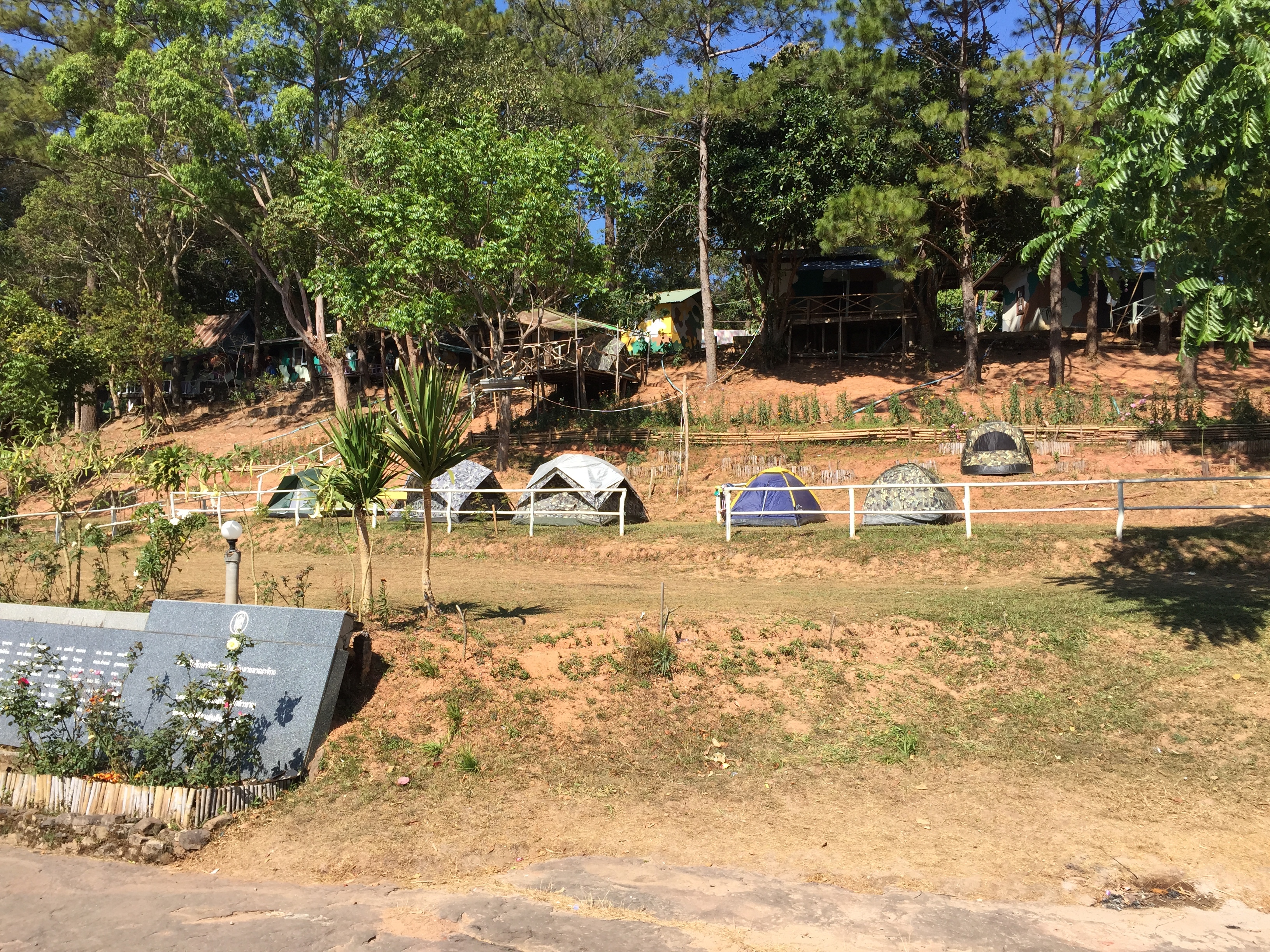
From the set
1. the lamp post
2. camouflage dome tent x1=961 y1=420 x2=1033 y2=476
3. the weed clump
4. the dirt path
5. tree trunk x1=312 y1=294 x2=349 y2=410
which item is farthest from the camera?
tree trunk x1=312 y1=294 x2=349 y2=410

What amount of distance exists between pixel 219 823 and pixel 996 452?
20.6 m

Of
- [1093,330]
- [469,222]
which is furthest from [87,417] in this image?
[1093,330]

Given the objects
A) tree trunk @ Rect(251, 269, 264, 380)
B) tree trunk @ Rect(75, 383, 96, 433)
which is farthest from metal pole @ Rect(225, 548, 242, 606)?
tree trunk @ Rect(251, 269, 264, 380)

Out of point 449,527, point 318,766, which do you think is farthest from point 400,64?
point 318,766

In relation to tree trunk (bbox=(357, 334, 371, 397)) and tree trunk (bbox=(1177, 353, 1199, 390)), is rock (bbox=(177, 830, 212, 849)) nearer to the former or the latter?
tree trunk (bbox=(357, 334, 371, 397))

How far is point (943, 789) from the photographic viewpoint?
8578 mm

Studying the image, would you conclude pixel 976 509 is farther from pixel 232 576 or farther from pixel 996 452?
pixel 232 576

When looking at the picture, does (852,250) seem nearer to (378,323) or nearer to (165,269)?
(378,323)

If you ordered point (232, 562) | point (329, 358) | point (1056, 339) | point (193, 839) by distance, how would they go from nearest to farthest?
point (193, 839)
point (232, 562)
point (1056, 339)
point (329, 358)

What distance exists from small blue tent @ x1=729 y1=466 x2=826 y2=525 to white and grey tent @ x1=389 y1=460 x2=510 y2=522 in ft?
18.6

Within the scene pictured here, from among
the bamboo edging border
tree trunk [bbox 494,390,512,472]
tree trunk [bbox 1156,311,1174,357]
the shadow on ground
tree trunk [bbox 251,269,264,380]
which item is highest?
tree trunk [bbox 251,269,264,380]

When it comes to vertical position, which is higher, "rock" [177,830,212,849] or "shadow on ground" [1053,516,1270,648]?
"shadow on ground" [1053,516,1270,648]

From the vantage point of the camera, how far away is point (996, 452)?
24078 mm

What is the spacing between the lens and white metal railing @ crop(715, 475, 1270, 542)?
15406 mm
